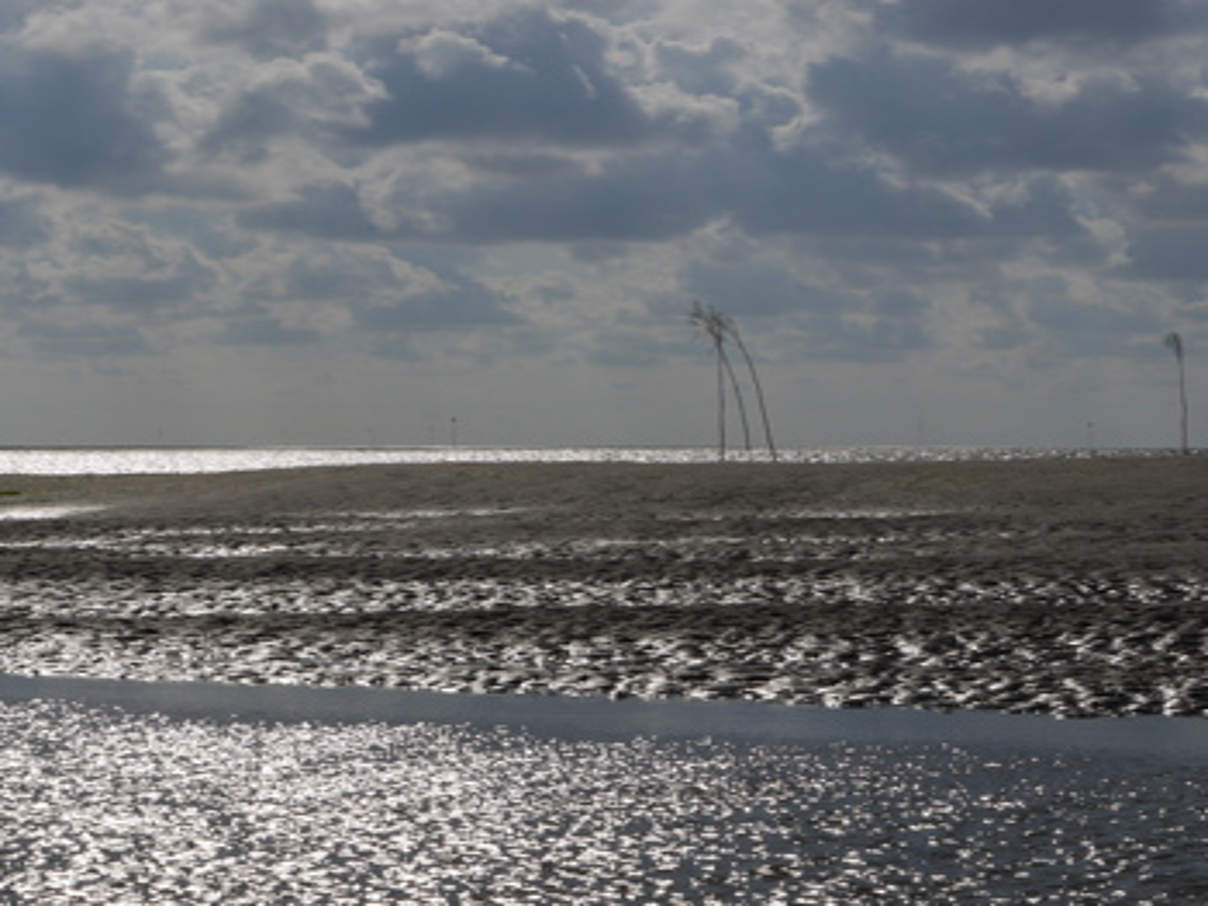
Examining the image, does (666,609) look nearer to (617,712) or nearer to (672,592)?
(672,592)

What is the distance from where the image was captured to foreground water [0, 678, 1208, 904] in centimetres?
815

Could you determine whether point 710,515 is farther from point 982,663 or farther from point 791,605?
point 982,663

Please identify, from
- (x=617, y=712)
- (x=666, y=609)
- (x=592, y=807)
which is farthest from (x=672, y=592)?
(x=592, y=807)

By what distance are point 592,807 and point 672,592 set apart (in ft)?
43.6

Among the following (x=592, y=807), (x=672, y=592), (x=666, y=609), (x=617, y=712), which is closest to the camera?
(x=592, y=807)

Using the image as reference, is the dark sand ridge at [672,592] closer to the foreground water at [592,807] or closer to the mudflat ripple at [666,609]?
the mudflat ripple at [666,609]

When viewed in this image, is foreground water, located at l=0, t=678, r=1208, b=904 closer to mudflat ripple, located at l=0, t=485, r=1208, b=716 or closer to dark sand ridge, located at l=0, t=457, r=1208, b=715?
mudflat ripple, located at l=0, t=485, r=1208, b=716

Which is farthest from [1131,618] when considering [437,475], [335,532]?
[437,475]

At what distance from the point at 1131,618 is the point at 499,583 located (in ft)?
32.0

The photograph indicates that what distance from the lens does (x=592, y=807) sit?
33.1ft

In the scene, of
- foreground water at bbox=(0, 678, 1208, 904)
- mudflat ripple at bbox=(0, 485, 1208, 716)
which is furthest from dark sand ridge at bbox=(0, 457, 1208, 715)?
foreground water at bbox=(0, 678, 1208, 904)

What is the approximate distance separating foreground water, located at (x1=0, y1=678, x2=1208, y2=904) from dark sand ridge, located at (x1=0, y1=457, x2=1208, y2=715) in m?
2.28

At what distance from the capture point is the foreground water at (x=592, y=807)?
26.7 ft

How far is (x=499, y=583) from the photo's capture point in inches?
979
